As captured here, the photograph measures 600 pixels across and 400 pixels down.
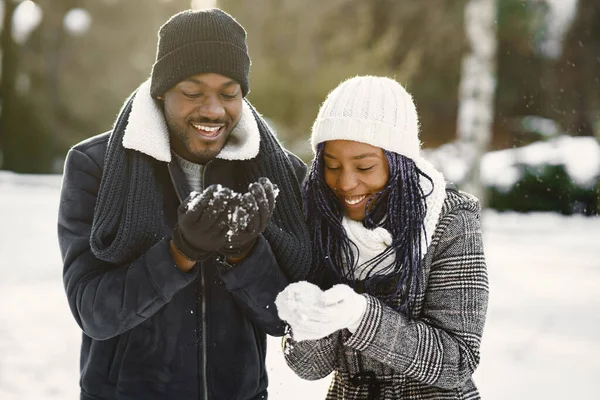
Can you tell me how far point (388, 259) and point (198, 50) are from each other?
833 millimetres

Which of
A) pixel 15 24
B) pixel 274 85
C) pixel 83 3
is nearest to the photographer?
pixel 274 85

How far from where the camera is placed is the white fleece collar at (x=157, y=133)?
6.50ft

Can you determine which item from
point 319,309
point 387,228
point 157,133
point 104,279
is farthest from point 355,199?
point 104,279

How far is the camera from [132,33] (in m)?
22.2

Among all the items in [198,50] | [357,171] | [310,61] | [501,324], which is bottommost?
[501,324]

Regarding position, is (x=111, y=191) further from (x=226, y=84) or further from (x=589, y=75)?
(x=589, y=75)

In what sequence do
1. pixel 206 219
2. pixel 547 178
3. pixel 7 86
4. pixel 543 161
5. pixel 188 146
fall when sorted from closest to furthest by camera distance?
1. pixel 206 219
2. pixel 188 146
3. pixel 547 178
4. pixel 543 161
5. pixel 7 86

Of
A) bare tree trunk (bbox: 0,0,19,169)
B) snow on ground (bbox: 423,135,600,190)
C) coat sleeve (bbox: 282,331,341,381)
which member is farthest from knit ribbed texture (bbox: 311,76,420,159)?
bare tree trunk (bbox: 0,0,19,169)

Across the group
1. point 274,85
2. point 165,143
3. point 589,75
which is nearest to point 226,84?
point 165,143

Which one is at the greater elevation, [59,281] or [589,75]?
[589,75]

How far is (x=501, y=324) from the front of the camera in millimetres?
5750

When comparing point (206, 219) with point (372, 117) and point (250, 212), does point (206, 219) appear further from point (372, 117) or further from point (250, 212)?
point (372, 117)

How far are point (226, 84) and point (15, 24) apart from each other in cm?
2030

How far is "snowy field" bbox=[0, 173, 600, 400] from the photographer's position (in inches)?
166
